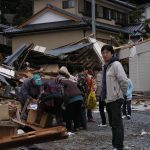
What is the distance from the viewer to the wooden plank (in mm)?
8055

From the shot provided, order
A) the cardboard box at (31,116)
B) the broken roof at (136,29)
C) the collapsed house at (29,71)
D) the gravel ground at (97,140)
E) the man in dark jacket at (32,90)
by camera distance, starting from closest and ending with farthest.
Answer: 1. the collapsed house at (29,71)
2. the gravel ground at (97,140)
3. the cardboard box at (31,116)
4. the man in dark jacket at (32,90)
5. the broken roof at (136,29)

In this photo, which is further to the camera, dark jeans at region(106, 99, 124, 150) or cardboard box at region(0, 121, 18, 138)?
cardboard box at region(0, 121, 18, 138)

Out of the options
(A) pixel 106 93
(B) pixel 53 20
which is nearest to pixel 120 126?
(A) pixel 106 93

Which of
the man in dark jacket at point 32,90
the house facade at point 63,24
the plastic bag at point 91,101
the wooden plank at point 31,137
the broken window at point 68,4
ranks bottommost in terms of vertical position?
the wooden plank at point 31,137

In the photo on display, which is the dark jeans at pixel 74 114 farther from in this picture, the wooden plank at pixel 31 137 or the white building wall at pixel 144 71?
the white building wall at pixel 144 71

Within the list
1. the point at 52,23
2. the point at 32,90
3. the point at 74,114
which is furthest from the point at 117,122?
the point at 52,23

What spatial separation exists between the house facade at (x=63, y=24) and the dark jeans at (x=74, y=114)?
1962 centimetres

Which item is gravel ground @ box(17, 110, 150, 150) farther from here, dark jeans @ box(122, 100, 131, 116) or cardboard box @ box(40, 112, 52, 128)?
dark jeans @ box(122, 100, 131, 116)

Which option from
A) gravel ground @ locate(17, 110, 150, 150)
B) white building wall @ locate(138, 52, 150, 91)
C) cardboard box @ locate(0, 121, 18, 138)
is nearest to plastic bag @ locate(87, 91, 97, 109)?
gravel ground @ locate(17, 110, 150, 150)

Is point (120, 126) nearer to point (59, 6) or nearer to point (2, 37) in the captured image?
point (59, 6)

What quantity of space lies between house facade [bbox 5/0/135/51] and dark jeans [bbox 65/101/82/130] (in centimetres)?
1962

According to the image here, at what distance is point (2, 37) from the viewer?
39.6 meters

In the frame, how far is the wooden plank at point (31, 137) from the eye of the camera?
26.4ft

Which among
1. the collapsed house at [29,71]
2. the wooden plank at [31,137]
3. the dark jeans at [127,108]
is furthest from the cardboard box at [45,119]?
the dark jeans at [127,108]
